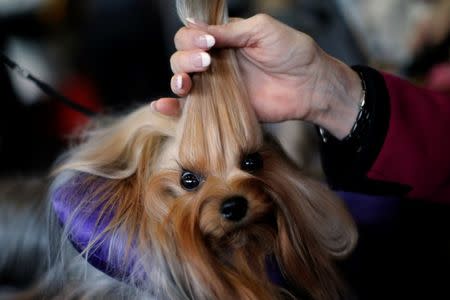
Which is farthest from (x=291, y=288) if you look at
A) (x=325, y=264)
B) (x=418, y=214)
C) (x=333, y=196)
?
(x=418, y=214)

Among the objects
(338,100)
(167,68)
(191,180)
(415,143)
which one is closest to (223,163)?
(191,180)

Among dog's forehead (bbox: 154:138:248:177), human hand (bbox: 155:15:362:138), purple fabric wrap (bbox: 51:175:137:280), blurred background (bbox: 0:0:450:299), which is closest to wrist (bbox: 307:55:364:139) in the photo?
human hand (bbox: 155:15:362:138)

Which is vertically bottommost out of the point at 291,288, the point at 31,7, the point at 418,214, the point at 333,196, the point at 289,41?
the point at 31,7

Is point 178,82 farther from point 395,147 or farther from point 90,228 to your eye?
point 395,147

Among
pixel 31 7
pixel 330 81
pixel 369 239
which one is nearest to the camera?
pixel 330 81

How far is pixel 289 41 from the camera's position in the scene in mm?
940

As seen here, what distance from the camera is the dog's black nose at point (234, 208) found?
2.68 feet

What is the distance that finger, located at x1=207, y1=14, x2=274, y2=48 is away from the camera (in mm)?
829

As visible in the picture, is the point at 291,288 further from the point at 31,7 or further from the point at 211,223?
the point at 31,7

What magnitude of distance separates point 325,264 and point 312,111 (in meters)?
0.30

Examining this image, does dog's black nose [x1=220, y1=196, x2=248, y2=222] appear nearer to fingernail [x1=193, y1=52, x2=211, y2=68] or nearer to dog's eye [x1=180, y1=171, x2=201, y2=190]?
dog's eye [x1=180, y1=171, x2=201, y2=190]

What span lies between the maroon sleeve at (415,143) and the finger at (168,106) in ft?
1.34

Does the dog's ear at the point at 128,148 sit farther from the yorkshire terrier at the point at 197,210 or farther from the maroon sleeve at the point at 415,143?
the maroon sleeve at the point at 415,143

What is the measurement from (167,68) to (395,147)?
2035mm
